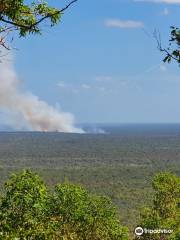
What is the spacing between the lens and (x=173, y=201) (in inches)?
1922

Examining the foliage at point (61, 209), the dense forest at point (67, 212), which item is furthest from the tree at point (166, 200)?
the foliage at point (61, 209)

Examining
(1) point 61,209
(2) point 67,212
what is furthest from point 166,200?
(1) point 61,209

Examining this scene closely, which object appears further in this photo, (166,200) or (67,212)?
(166,200)

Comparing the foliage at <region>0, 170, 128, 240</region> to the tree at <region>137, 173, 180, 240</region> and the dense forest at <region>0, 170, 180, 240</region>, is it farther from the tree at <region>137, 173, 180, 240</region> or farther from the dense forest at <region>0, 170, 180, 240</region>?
the tree at <region>137, 173, 180, 240</region>

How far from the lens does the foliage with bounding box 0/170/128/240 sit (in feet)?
107

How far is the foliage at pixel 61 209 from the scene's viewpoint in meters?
32.6

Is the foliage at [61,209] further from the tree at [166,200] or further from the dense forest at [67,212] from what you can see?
the tree at [166,200]

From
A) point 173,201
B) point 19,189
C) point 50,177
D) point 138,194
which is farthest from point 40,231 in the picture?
point 50,177

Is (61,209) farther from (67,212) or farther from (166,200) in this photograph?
(166,200)

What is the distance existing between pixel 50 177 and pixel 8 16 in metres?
173

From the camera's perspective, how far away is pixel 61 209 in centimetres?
3697

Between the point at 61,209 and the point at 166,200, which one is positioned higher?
the point at 61,209

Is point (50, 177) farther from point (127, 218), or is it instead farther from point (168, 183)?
point (168, 183)

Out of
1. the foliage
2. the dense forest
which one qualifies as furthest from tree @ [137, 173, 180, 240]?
the foliage
